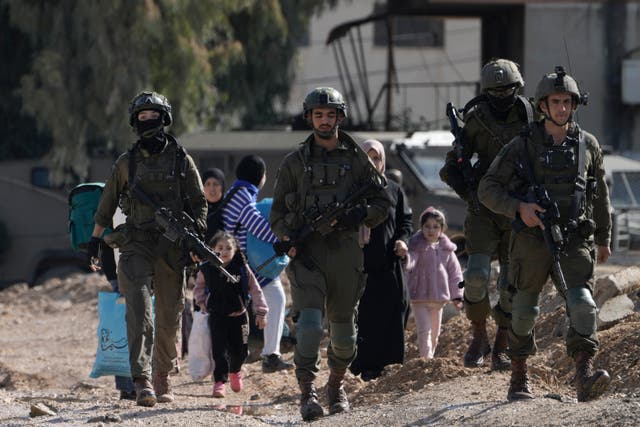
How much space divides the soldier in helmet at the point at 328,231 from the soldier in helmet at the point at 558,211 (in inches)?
28.5

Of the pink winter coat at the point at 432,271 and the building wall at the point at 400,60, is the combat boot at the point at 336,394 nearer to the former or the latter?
the pink winter coat at the point at 432,271

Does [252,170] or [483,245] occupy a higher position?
[252,170]

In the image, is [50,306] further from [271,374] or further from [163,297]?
[163,297]

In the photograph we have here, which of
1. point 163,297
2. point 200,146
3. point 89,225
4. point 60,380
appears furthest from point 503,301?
point 200,146

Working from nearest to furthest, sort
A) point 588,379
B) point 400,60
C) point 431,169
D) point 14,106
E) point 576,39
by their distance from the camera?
point 588,379, point 431,169, point 14,106, point 576,39, point 400,60

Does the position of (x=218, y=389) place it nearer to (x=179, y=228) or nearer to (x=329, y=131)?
(x=179, y=228)

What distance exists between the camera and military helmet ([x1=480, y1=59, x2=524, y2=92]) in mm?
8453

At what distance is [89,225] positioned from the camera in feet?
31.3

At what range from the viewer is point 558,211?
7496 mm

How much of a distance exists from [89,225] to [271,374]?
225 cm

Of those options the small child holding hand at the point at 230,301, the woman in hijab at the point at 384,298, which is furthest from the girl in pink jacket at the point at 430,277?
the small child holding hand at the point at 230,301

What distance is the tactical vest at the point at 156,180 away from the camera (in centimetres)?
866

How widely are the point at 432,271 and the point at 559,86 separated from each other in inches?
125

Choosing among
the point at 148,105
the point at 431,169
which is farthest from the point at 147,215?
the point at 431,169
